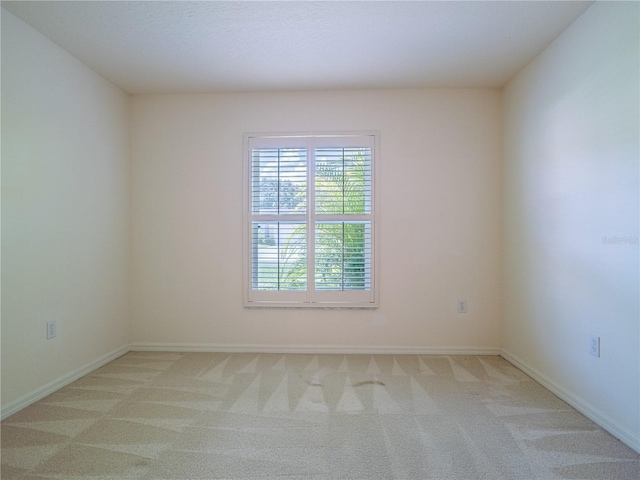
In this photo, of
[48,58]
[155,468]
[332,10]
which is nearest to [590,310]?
[332,10]

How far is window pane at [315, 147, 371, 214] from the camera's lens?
3.18m

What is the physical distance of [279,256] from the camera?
3.21 m

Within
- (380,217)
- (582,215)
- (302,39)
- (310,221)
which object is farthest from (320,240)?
(582,215)

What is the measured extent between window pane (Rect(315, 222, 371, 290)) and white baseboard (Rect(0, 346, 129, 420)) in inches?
76.6

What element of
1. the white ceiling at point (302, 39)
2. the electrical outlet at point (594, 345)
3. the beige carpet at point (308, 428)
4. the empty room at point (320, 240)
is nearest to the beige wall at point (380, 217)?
the empty room at point (320, 240)

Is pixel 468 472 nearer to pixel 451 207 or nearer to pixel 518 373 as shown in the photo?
pixel 518 373

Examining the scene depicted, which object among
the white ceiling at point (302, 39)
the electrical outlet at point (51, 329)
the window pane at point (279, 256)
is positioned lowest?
the electrical outlet at point (51, 329)

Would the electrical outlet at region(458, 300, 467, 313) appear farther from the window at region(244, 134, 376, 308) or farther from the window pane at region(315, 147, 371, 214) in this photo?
the window pane at region(315, 147, 371, 214)

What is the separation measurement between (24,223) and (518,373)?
3740 mm

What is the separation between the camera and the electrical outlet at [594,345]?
2008 mm

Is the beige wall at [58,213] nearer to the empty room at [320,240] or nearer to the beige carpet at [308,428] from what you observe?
the empty room at [320,240]

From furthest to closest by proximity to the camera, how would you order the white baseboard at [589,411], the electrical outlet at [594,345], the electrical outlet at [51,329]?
1. the electrical outlet at [51,329]
2. the electrical outlet at [594,345]
3. the white baseboard at [589,411]

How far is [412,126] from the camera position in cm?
317

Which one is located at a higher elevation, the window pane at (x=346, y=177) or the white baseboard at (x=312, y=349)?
the window pane at (x=346, y=177)
